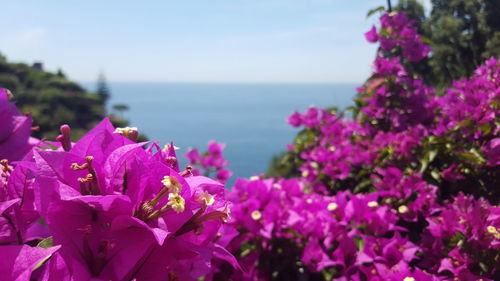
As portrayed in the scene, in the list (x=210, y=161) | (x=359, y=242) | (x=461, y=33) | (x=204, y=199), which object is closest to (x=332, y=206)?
(x=359, y=242)

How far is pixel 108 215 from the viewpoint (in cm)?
43

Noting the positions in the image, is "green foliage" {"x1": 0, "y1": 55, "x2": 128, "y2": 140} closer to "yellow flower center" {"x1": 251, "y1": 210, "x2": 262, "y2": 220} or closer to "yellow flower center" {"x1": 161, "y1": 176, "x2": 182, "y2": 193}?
"yellow flower center" {"x1": 251, "y1": 210, "x2": 262, "y2": 220}

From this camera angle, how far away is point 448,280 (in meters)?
0.82

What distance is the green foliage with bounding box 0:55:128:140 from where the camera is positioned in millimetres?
25344

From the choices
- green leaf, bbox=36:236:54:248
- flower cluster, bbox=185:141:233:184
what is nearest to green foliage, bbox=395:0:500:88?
flower cluster, bbox=185:141:233:184

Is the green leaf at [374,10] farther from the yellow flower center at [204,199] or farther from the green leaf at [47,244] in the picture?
the green leaf at [47,244]

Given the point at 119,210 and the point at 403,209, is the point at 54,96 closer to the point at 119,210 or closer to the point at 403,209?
the point at 403,209

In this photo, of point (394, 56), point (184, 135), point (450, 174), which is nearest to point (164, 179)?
point (450, 174)

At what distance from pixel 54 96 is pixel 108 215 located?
30422 mm

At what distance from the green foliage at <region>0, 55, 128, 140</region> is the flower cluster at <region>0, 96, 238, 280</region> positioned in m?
26.0

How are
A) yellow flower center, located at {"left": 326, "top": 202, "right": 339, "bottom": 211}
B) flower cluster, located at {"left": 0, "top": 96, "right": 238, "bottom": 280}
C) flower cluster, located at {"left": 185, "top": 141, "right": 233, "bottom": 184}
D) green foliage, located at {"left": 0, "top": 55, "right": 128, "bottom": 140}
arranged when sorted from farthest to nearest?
green foliage, located at {"left": 0, "top": 55, "right": 128, "bottom": 140}, flower cluster, located at {"left": 185, "top": 141, "right": 233, "bottom": 184}, yellow flower center, located at {"left": 326, "top": 202, "right": 339, "bottom": 211}, flower cluster, located at {"left": 0, "top": 96, "right": 238, "bottom": 280}

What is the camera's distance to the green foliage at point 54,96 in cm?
2534

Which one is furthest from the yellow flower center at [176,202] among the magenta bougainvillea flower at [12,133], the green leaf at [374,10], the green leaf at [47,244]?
the green leaf at [374,10]

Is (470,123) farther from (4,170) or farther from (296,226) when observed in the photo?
(4,170)
